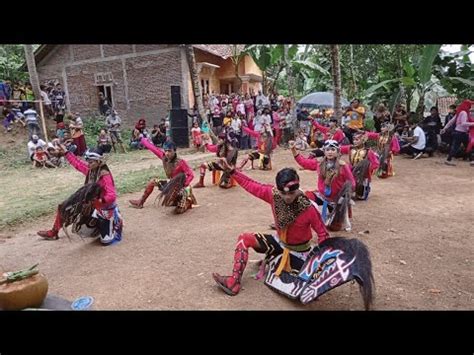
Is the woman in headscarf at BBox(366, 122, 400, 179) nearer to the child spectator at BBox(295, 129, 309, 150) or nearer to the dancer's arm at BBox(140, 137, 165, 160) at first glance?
the dancer's arm at BBox(140, 137, 165, 160)

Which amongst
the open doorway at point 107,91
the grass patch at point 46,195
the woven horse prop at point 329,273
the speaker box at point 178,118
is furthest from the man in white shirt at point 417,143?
the open doorway at point 107,91

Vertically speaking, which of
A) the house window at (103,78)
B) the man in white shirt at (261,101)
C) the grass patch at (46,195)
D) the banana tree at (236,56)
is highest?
the banana tree at (236,56)

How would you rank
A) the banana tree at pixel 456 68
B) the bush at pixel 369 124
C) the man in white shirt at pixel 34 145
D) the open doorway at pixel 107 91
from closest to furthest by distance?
the banana tree at pixel 456 68, the man in white shirt at pixel 34 145, the bush at pixel 369 124, the open doorway at pixel 107 91

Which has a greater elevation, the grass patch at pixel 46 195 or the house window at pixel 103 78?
the house window at pixel 103 78

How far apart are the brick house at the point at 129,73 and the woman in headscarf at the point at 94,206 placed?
36.7 ft

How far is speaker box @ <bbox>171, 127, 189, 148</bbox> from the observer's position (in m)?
13.8

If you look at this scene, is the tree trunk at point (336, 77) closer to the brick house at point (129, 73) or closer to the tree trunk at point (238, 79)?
the brick house at point (129, 73)

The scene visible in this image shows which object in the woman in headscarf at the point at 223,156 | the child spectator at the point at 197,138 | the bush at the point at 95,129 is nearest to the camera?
the woman in headscarf at the point at 223,156

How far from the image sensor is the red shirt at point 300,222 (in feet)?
11.7

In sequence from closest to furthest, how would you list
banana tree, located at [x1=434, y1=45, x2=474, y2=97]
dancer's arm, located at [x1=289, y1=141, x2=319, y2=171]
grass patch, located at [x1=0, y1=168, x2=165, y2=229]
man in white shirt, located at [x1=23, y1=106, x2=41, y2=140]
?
dancer's arm, located at [x1=289, y1=141, x2=319, y2=171] → grass patch, located at [x1=0, y1=168, x2=165, y2=229] → banana tree, located at [x1=434, y1=45, x2=474, y2=97] → man in white shirt, located at [x1=23, y1=106, x2=41, y2=140]

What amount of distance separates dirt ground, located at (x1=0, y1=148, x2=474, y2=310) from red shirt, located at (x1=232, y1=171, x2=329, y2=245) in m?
0.56

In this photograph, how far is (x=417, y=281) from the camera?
12.8 ft

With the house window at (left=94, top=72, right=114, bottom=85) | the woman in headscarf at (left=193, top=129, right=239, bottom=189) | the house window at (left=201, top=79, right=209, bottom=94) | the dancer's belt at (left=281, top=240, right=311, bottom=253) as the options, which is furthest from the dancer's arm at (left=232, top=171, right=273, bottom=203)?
the house window at (left=94, top=72, right=114, bottom=85)
